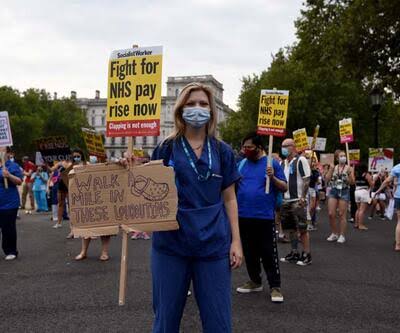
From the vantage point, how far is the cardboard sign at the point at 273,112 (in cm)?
891

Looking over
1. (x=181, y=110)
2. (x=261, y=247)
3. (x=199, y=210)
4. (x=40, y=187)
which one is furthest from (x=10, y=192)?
(x=40, y=187)

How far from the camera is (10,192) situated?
908 centimetres

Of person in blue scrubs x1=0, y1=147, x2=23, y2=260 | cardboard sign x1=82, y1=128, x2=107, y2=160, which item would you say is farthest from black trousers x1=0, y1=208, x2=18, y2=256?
cardboard sign x1=82, y1=128, x2=107, y2=160

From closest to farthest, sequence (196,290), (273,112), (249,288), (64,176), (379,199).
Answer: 1. (196,290)
2. (249,288)
3. (273,112)
4. (64,176)
5. (379,199)

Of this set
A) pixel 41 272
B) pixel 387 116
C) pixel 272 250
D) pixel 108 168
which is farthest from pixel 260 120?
pixel 387 116

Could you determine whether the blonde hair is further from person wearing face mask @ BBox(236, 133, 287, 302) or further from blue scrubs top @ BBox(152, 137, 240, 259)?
person wearing face mask @ BBox(236, 133, 287, 302)

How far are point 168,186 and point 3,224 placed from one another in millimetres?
6438

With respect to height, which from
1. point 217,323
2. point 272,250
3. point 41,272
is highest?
point 217,323

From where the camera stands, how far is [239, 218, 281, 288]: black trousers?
6.48 meters

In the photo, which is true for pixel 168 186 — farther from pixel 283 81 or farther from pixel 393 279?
pixel 283 81

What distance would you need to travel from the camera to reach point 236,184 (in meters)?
3.64

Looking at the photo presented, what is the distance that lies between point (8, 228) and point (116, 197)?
232 inches

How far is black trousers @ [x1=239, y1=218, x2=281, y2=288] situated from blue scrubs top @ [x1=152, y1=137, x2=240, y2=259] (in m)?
3.15

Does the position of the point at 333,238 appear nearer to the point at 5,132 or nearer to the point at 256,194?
the point at 256,194
